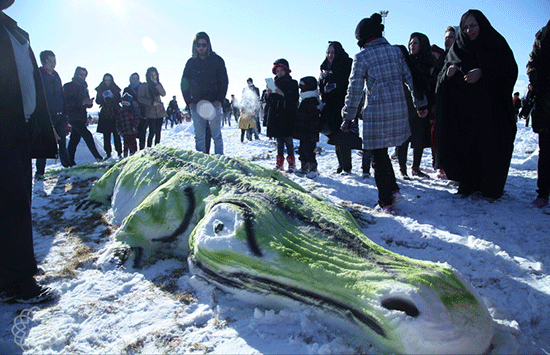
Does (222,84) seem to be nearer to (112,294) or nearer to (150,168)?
(150,168)

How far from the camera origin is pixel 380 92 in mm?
3732

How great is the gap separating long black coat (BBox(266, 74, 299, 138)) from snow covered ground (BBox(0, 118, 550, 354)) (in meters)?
2.57

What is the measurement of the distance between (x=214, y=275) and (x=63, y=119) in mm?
6413

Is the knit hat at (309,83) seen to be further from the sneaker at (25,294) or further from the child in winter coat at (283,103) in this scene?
the sneaker at (25,294)

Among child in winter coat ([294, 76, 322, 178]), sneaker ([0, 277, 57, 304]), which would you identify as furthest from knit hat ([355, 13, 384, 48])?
sneaker ([0, 277, 57, 304])

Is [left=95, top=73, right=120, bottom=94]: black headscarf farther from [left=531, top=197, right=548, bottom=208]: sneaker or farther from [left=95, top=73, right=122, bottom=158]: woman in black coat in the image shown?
[left=531, top=197, right=548, bottom=208]: sneaker

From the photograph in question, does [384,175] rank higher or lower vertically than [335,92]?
lower

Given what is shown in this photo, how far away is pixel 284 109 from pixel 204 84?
1.51 metres

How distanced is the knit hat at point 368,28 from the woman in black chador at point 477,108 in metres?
1.01

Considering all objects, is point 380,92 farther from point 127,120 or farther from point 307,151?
point 127,120

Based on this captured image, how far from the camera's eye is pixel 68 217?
4109mm

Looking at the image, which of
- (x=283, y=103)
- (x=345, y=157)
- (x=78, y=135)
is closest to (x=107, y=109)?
(x=78, y=135)

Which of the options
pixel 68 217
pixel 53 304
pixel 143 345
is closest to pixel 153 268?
pixel 53 304

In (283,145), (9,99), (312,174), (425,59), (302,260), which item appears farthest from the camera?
(283,145)
